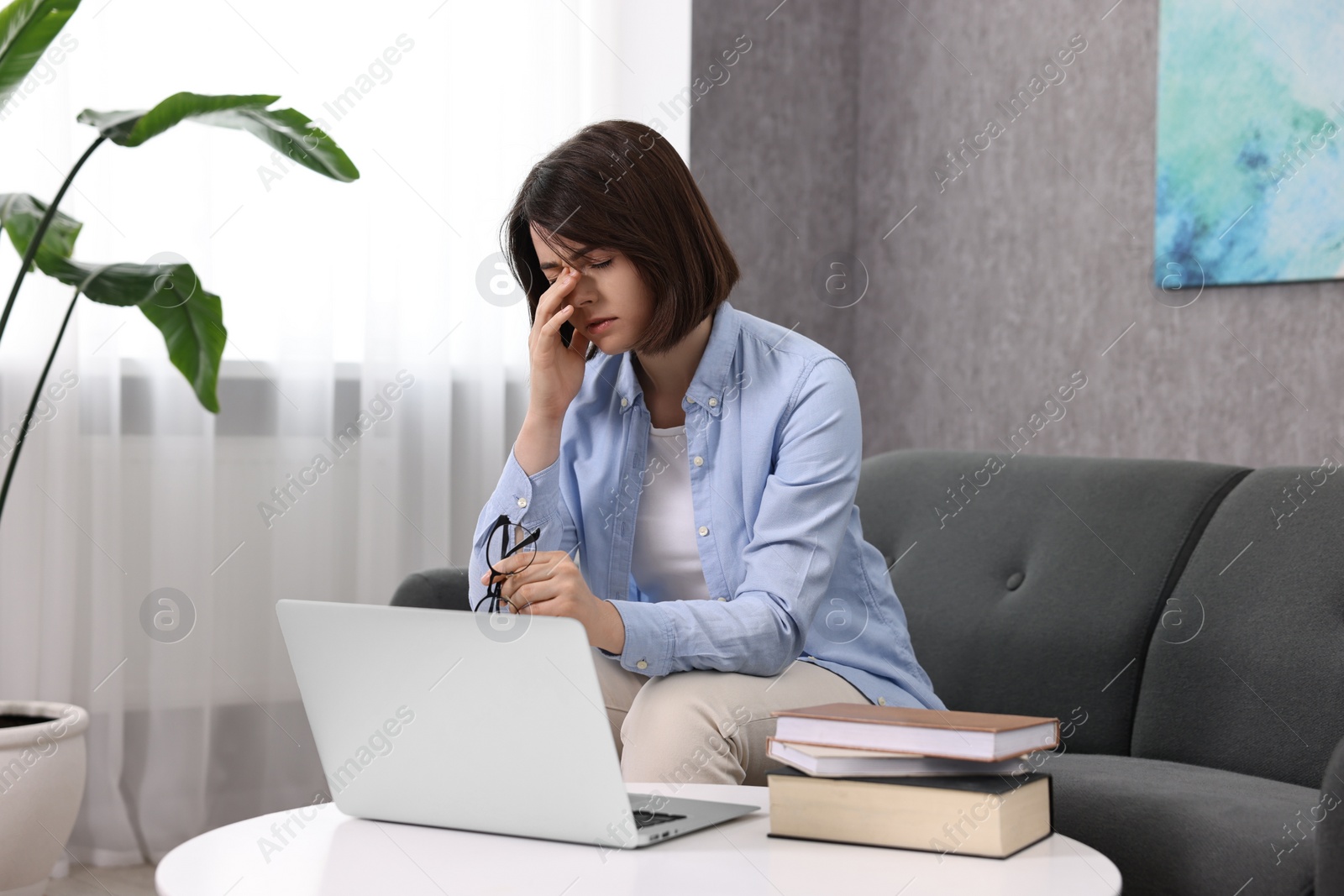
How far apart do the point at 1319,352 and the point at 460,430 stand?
5.28 feet

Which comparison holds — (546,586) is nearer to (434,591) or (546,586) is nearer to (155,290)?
(434,591)

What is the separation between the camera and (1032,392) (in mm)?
2562

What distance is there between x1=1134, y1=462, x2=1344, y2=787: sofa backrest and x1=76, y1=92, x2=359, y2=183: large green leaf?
1.15 m

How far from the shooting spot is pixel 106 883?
217 cm

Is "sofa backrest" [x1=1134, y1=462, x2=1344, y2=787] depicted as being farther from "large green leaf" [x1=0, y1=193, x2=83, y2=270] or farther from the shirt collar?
"large green leaf" [x1=0, y1=193, x2=83, y2=270]

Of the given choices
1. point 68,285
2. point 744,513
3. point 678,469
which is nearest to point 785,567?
point 744,513

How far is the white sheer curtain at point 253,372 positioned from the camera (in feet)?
7.36

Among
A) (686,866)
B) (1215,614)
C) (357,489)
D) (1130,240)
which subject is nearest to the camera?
(686,866)

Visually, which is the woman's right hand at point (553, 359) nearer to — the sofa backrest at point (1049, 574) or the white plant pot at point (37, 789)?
the sofa backrest at point (1049, 574)

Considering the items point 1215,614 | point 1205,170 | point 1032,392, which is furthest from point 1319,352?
point 1215,614

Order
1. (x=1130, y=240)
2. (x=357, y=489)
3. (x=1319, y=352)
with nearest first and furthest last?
(x=1319, y=352) → (x=1130, y=240) → (x=357, y=489)

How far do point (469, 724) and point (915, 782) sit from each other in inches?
12.8

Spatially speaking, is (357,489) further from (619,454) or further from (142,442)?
(619,454)

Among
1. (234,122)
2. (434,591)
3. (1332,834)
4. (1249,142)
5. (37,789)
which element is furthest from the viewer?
(1249,142)
